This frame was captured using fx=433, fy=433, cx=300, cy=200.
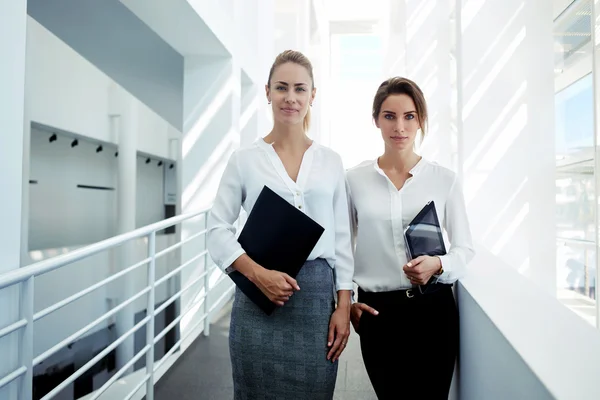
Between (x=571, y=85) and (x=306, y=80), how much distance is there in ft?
14.1

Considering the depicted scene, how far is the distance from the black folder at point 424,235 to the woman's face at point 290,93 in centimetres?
41

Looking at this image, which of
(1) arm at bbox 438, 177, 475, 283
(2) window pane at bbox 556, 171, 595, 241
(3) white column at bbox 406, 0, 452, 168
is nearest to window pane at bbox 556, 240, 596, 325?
(2) window pane at bbox 556, 171, 595, 241

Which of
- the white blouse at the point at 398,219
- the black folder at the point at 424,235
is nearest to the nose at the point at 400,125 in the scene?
the white blouse at the point at 398,219

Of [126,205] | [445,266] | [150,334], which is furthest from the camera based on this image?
[126,205]

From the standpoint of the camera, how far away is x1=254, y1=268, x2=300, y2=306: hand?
951 millimetres

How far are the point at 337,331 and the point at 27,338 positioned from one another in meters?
0.82

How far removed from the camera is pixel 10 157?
3.86 ft

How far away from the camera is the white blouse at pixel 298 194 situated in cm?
104

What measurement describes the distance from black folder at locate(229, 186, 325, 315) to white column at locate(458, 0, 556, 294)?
212 cm

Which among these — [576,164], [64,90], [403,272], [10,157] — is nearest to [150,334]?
[10,157]

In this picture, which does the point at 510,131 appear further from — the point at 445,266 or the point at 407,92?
the point at 445,266

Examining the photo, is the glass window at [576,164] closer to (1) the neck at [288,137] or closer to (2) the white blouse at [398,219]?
(2) the white blouse at [398,219]

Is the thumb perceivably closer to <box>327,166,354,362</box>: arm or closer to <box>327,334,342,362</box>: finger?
<box>327,166,354,362</box>: arm

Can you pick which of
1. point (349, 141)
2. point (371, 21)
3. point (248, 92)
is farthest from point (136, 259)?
point (371, 21)
